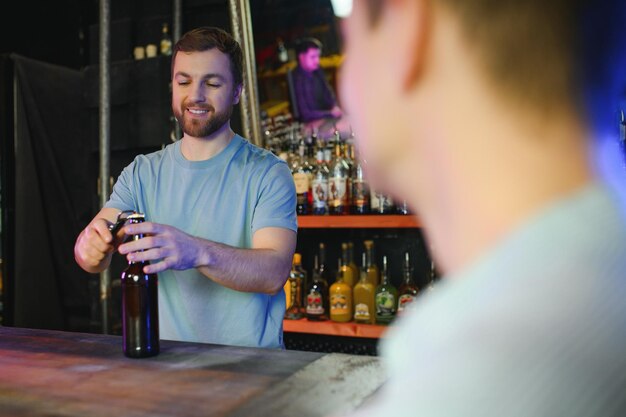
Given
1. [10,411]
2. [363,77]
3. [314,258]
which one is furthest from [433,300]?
[314,258]

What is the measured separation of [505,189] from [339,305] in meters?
2.39

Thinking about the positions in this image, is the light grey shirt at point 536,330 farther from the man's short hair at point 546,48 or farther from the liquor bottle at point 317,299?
the liquor bottle at point 317,299

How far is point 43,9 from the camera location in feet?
13.5

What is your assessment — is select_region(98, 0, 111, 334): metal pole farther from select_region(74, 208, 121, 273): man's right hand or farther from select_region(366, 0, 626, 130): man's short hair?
select_region(366, 0, 626, 130): man's short hair

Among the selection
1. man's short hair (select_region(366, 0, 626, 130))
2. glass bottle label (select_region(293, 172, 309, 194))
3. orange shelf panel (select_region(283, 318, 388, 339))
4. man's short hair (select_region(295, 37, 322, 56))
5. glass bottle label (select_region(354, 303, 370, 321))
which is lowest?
orange shelf panel (select_region(283, 318, 388, 339))

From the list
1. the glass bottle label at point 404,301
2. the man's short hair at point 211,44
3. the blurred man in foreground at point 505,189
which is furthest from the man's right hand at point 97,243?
the glass bottle label at point 404,301

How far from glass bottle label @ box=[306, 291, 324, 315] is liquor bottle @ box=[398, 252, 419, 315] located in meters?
0.35

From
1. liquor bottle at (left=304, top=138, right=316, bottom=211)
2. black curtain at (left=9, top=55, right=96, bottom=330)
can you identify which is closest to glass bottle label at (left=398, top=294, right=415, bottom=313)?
liquor bottle at (left=304, top=138, right=316, bottom=211)

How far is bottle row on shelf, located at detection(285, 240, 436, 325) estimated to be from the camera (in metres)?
2.69

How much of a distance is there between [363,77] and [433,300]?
0.16m

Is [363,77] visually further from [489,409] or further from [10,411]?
[10,411]

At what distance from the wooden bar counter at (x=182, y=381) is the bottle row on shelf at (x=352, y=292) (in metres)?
1.46

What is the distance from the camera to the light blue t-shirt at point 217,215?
163 centimetres

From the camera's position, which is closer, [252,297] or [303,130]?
[252,297]
